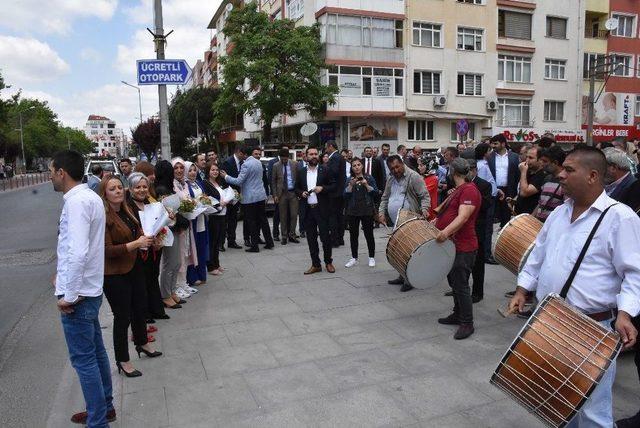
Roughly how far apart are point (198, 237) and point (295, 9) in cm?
2871

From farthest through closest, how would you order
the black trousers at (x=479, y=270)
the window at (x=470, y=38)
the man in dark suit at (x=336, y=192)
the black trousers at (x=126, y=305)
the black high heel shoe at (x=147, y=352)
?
the window at (x=470, y=38)
the man in dark suit at (x=336, y=192)
the black trousers at (x=479, y=270)
the black high heel shoe at (x=147, y=352)
the black trousers at (x=126, y=305)

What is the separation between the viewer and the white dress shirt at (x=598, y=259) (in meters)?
2.60

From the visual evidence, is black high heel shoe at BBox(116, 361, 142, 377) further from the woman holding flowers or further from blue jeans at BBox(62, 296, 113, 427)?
the woman holding flowers

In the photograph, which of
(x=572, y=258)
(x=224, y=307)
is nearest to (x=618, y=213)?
(x=572, y=258)

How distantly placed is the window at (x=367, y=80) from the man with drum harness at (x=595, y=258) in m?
27.1

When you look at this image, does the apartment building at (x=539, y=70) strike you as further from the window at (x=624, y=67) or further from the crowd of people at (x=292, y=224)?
the crowd of people at (x=292, y=224)

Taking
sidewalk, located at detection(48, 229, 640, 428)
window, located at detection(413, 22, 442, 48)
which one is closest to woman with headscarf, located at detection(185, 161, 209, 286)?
sidewalk, located at detection(48, 229, 640, 428)

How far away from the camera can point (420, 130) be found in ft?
103

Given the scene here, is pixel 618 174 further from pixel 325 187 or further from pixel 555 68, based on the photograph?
pixel 555 68

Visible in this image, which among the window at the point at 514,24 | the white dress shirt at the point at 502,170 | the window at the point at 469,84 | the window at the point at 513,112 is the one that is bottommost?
the white dress shirt at the point at 502,170

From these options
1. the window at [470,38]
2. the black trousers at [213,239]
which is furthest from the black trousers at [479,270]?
the window at [470,38]

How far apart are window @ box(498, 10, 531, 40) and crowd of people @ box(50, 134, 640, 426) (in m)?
26.6

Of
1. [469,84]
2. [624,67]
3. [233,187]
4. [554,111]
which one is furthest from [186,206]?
[624,67]

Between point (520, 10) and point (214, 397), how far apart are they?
35.1m
